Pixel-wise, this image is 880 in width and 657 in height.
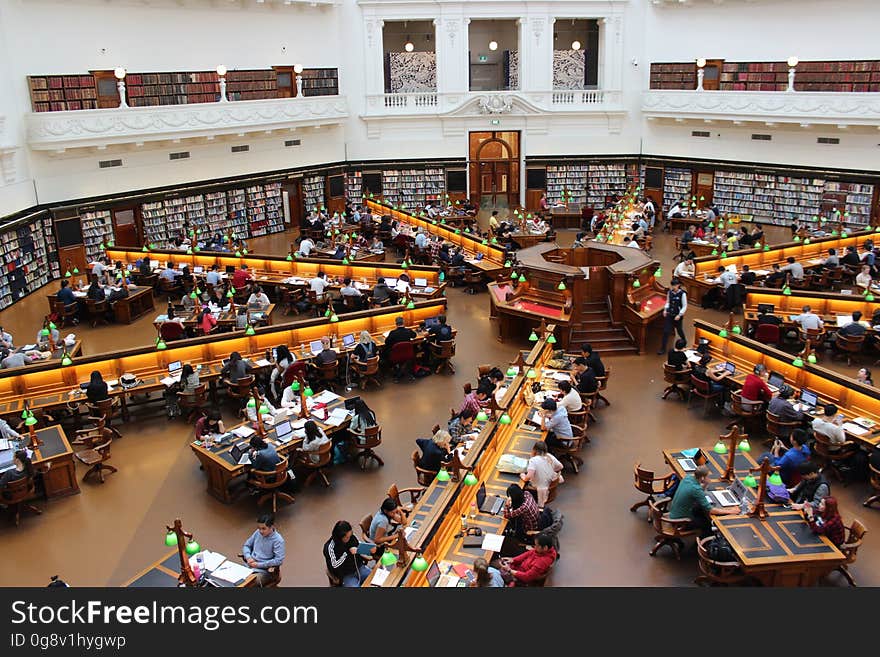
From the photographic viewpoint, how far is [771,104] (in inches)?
871

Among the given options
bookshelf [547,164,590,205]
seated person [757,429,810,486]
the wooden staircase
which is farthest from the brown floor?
bookshelf [547,164,590,205]

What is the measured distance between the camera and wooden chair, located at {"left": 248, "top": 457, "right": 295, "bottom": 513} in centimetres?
894

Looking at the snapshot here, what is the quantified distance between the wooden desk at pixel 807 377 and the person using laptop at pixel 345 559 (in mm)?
6233

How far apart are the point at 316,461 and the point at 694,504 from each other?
4410mm

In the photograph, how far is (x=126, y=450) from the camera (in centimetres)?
1073

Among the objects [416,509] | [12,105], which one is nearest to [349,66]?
[12,105]

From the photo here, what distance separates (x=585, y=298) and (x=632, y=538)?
255 inches

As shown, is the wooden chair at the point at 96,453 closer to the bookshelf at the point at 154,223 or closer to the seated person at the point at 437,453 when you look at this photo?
the seated person at the point at 437,453

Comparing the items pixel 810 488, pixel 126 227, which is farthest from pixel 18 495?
pixel 126 227

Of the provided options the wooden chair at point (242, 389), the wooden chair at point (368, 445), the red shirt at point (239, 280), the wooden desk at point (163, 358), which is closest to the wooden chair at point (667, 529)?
the wooden chair at point (368, 445)

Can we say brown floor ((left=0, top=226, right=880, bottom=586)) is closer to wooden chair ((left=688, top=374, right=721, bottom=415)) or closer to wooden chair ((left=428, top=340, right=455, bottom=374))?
wooden chair ((left=688, top=374, right=721, bottom=415))

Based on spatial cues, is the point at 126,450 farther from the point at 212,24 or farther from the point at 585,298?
the point at 212,24

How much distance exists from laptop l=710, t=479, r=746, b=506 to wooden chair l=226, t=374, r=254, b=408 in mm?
6693

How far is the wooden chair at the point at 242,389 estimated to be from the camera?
1148cm
